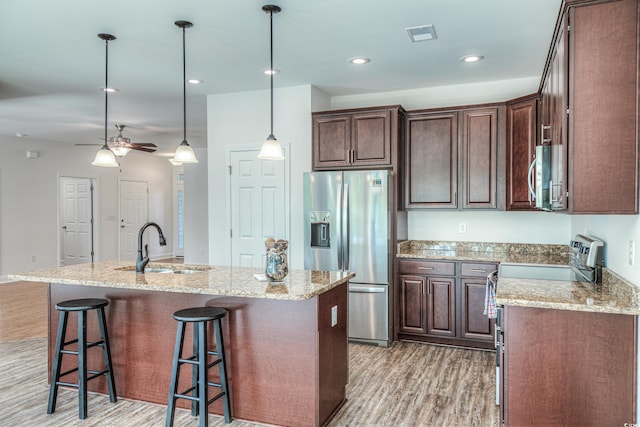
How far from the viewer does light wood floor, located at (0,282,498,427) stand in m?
2.79

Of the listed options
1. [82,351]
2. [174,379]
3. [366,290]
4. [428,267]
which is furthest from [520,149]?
[82,351]

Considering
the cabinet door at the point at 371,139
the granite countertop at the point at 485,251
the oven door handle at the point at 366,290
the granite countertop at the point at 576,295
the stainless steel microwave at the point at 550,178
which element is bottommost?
the oven door handle at the point at 366,290

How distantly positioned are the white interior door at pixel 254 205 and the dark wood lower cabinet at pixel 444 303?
1.46 m

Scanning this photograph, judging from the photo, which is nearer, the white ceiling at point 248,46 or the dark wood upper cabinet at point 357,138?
the white ceiling at point 248,46

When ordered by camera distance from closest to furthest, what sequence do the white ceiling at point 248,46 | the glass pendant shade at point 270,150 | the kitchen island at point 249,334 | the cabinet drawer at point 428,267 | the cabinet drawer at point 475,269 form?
the kitchen island at point 249,334 < the white ceiling at point 248,46 < the glass pendant shade at point 270,150 < the cabinet drawer at point 475,269 < the cabinet drawer at point 428,267

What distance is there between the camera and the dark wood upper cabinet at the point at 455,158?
4.27 metres

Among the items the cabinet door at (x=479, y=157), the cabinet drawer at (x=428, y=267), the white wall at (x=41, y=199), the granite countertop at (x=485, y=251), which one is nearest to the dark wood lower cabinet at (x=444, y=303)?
the cabinet drawer at (x=428, y=267)

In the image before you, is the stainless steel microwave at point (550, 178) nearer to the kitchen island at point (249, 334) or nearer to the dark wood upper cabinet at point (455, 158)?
the kitchen island at point (249, 334)

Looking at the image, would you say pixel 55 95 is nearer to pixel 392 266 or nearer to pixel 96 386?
pixel 96 386

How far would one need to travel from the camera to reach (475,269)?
415 centimetres

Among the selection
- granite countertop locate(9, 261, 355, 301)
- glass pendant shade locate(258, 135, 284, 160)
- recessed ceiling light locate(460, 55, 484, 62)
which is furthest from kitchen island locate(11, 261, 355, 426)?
recessed ceiling light locate(460, 55, 484, 62)

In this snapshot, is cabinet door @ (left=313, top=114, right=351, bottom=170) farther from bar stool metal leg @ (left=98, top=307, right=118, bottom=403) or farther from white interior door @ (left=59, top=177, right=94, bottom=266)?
white interior door @ (left=59, top=177, right=94, bottom=266)

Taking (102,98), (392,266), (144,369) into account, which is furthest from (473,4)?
(102,98)

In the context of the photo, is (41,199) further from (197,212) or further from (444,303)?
(444,303)
